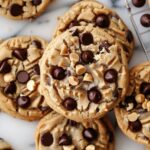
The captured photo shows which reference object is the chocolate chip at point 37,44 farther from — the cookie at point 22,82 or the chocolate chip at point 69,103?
A: the chocolate chip at point 69,103

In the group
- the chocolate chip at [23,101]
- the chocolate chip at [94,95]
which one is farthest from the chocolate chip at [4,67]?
the chocolate chip at [94,95]

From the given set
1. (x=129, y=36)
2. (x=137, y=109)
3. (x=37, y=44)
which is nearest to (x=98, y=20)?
(x=129, y=36)

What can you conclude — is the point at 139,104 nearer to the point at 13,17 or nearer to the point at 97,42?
the point at 97,42

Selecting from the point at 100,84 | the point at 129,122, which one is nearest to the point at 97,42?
the point at 100,84

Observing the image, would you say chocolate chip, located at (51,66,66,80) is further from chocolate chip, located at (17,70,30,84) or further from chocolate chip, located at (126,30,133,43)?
chocolate chip, located at (126,30,133,43)

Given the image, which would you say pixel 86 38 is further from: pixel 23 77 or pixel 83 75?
pixel 23 77

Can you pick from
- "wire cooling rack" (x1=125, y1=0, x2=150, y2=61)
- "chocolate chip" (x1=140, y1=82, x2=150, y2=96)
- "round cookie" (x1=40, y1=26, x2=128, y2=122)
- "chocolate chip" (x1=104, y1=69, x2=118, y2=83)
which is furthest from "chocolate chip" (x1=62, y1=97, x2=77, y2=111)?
"wire cooling rack" (x1=125, y1=0, x2=150, y2=61)

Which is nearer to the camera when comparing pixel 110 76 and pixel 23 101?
pixel 110 76
